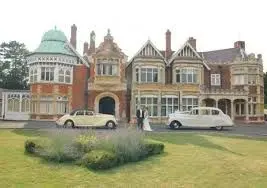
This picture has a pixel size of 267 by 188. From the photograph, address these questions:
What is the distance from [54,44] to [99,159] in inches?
1224

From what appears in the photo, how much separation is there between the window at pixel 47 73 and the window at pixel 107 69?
16.9 ft

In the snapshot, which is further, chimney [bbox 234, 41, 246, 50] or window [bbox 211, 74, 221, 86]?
chimney [bbox 234, 41, 246, 50]

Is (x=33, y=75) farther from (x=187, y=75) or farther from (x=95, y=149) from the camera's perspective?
(x=95, y=149)

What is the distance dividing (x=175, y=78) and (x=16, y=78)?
32884 millimetres

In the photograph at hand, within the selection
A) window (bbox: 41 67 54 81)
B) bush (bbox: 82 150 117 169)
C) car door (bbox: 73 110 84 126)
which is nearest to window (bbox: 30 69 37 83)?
window (bbox: 41 67 54 81)

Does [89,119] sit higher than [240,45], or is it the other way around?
[240,45]

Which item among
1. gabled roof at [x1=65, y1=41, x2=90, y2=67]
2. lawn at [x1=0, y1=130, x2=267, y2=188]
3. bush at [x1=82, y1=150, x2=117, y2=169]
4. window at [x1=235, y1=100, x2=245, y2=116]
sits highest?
gabled roof at [x1=65, y1=41, x2=90, y2=67]

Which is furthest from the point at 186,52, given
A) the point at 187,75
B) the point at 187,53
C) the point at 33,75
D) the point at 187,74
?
the point at 33,75

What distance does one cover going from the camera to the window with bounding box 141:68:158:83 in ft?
145

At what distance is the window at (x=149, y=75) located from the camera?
44219mm

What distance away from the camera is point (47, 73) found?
1640 inches

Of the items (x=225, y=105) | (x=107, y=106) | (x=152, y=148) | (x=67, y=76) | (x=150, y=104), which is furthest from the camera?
(x=225, y=105)

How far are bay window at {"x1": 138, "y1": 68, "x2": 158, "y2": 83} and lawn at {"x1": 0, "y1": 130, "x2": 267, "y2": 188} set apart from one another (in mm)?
27208

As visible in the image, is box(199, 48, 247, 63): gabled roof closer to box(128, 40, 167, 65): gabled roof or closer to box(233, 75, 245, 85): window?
box(233, 75, 245, 85): window
